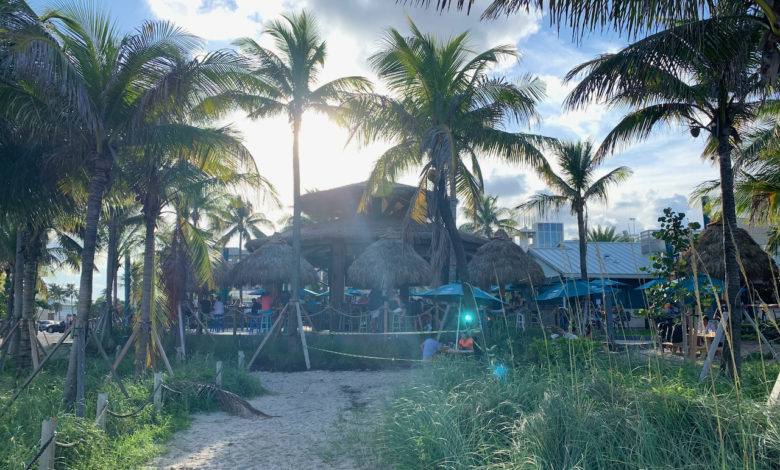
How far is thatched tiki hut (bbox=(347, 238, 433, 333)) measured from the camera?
16703mm

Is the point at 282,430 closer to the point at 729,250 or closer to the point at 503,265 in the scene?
the point at 729,250

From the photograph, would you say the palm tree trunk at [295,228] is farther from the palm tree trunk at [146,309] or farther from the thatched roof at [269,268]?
the palm tree trunk at [146,309]

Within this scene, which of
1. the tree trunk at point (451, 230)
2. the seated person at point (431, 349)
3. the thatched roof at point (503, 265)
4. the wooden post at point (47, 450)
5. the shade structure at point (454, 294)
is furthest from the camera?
the thatched roof at point (503, 265)

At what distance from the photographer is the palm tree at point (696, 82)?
582 cm

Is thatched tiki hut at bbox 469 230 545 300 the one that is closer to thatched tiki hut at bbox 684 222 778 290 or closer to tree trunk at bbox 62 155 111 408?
thatched tiki hut at bbox 684 222 778 290

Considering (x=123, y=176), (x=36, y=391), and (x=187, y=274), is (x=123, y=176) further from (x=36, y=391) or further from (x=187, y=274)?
(x=187, y=274)

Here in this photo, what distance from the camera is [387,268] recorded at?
54.7ft

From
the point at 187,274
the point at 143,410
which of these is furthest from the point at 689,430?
the point at 187,274

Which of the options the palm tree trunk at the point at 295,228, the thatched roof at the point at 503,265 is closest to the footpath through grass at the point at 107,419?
the palm tree trunk at the point at 295,228

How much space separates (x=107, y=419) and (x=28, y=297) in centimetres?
605

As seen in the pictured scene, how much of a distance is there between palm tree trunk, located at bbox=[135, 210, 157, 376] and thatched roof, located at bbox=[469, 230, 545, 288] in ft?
34.3

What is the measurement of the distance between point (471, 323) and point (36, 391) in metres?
8.16

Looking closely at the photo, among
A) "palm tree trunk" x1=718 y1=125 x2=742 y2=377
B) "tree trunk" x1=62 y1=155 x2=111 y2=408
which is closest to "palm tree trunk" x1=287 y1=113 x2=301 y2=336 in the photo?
"tree trunk" x1=62 y1=155 x2=111 y2=408

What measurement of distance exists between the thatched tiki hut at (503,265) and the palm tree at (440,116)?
5.19 m
